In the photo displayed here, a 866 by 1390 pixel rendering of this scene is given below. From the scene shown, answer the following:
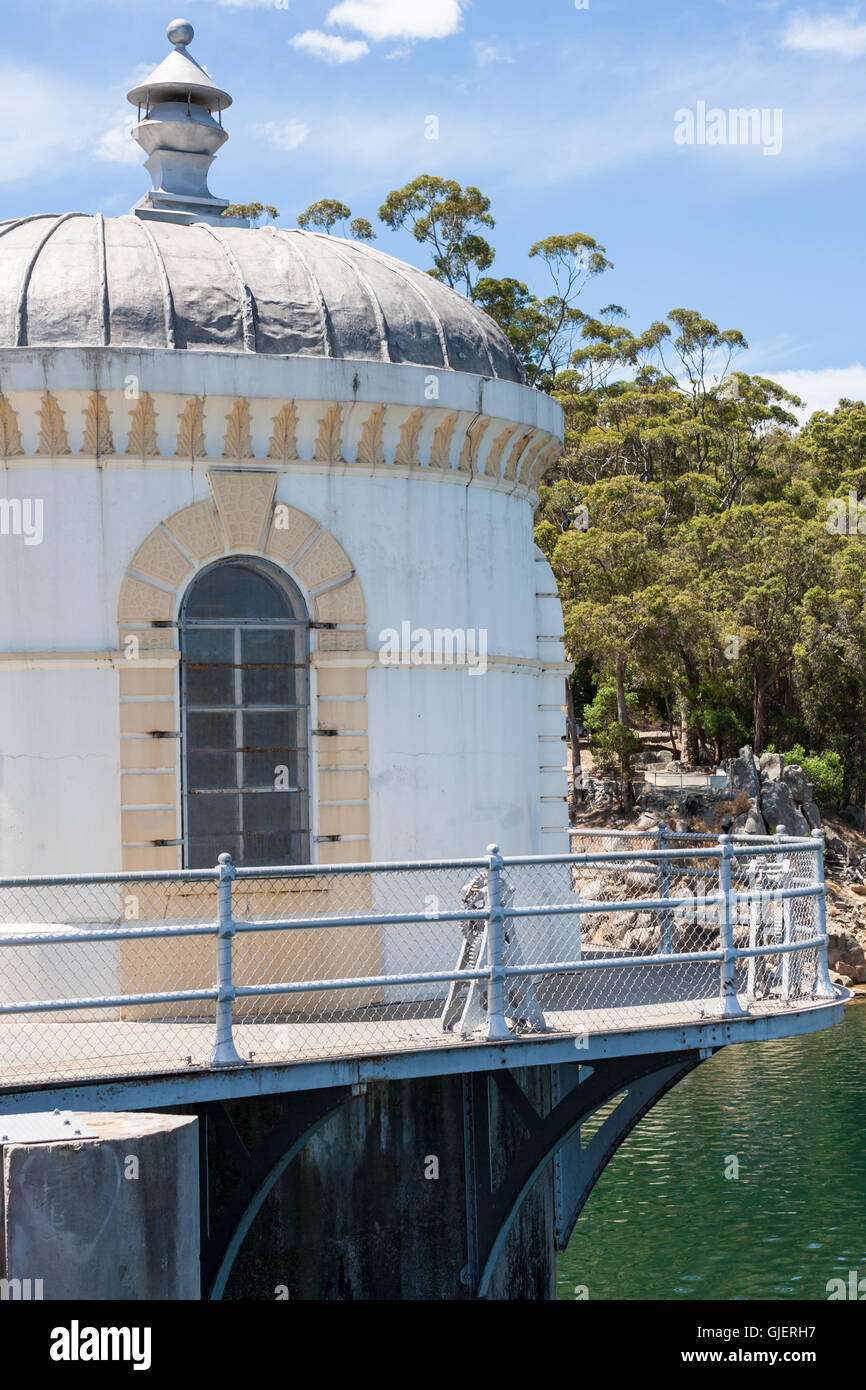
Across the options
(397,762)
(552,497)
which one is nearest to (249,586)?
(397,762)

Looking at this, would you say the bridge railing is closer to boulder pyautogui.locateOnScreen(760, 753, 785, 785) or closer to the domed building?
the domed building

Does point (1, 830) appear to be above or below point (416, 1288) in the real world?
above

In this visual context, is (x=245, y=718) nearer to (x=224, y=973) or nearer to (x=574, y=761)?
(x=224, y=973)

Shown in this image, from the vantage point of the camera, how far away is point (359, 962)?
39.9 ft

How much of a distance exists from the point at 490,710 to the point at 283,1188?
4176 mm

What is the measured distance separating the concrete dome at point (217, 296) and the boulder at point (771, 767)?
32605mm

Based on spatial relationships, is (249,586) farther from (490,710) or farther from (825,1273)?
(825,1273)

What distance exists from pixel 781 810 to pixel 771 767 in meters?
2.20

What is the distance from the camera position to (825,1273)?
63.0ft

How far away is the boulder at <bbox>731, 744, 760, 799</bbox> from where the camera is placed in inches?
1709

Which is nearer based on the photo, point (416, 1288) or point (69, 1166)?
point (69, 1166)

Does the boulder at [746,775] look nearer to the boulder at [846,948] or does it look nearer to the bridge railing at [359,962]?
the boulder at [846,948]

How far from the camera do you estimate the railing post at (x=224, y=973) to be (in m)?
9.30
